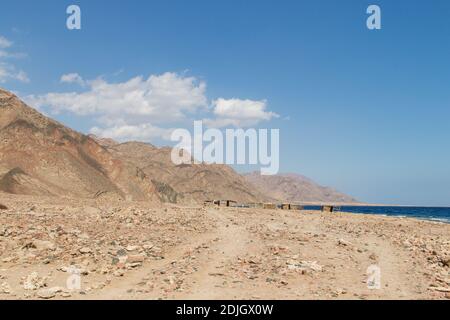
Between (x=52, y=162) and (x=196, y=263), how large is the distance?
60.2m

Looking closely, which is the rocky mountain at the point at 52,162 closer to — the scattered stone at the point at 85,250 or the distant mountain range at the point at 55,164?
the distant mountain range at the point at 55,164

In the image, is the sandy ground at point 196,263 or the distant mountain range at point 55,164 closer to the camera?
the sandy ground at point 196,263

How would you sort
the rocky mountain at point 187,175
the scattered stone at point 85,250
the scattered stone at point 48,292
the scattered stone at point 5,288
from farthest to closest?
the rocky mountain at point 187,175
the scattered stone at point 85,250
the scattered stone at point 5,288
the scattered stone at point 48,292

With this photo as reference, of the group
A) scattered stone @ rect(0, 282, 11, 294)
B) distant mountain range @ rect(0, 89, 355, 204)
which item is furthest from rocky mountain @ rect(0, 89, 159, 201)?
scattered stone @ rect(0, 282, 11, 294)

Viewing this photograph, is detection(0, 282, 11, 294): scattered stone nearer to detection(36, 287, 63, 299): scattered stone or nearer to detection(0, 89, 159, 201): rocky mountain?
detection(36, 287, 63, 299): scattered stone

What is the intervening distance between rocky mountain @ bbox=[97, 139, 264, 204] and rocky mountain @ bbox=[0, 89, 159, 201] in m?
62.9

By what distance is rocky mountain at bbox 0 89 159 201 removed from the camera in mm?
58594

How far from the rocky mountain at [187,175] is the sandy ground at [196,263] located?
12920cm

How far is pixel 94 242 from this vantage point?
15.9 metres

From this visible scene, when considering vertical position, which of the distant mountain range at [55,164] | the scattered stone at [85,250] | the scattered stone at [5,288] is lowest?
the scattered stone at [5,288]

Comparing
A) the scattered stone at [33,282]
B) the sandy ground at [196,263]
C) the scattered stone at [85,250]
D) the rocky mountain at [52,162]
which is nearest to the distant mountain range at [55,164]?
the rocky mountain at [52,162]

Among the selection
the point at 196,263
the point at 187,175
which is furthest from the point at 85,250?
the point at 187,175

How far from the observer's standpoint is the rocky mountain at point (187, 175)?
159 m
